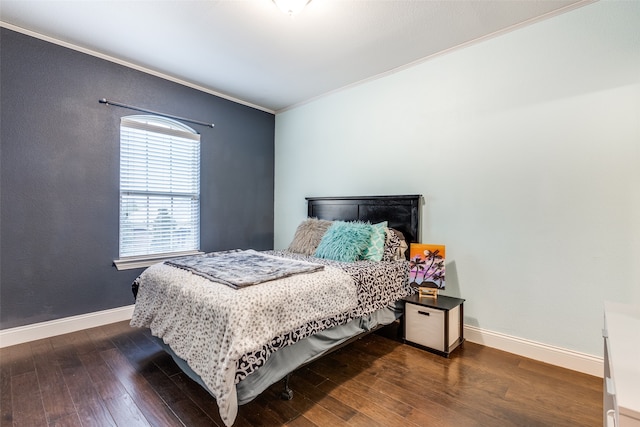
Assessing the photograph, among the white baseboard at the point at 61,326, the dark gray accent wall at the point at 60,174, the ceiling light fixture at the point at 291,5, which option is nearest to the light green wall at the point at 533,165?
the ceiling light fixture at the point at 291,5

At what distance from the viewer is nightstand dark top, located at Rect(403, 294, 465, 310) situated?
2.41m

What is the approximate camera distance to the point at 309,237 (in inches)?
127

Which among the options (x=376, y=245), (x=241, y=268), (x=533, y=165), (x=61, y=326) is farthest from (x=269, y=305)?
(x=61, y=326)

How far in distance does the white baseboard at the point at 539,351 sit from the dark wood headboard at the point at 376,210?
100 cm

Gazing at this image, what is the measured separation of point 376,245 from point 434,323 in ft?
2.66

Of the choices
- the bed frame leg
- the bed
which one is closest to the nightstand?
the bed

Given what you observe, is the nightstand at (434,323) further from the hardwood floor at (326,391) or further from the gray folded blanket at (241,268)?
the gray folded blanket at (241,268)

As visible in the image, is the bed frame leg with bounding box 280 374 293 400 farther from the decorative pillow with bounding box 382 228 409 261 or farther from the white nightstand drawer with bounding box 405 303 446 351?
the decorative pillow with bounding box 382 228 409 261

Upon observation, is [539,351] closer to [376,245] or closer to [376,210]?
[376,245]

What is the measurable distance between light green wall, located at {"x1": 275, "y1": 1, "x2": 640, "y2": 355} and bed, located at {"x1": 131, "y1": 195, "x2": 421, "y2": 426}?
0.50 meters

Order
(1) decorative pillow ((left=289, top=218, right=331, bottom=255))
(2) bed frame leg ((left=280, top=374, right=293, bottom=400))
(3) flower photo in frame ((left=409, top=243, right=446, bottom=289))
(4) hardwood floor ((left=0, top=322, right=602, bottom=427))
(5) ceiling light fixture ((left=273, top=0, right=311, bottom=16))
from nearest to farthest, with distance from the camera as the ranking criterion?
1. (4) hardwood floor ((left=0, top=322, right=602, bottom=427))
2. (2) bed frame leg ((left=280, top=374, right=293, bottom=400))
3. (5) ceiling light fixture ((left=273, top=0, right=311, bottom=16))
4. (3) flower photo in frame ((left=409, top=243, right=446, bottom=289))
5. (1) decorative pillow ((left=289, top=218, right=331, bottom=255))

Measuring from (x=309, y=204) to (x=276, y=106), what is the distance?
157 cm

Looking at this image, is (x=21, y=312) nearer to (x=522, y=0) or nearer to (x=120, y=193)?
(x=120, y=193)

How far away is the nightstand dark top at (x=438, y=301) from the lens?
2411 millimetres
